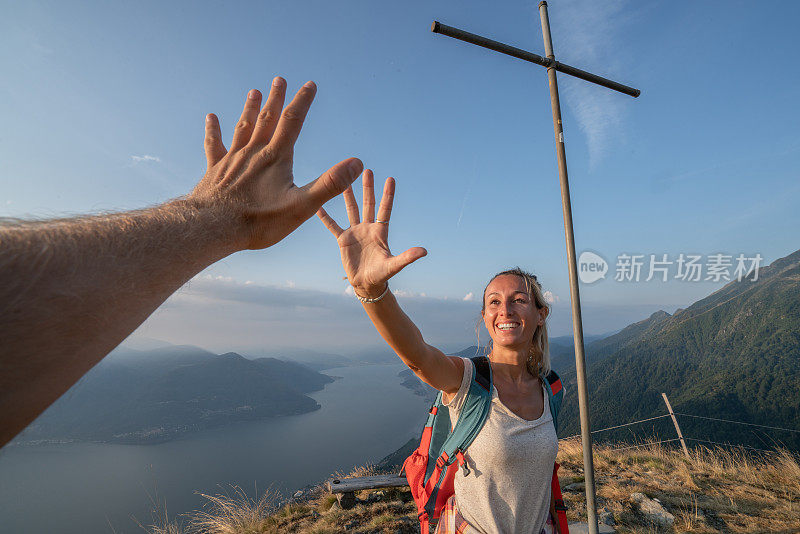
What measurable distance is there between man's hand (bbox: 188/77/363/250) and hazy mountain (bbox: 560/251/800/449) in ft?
129

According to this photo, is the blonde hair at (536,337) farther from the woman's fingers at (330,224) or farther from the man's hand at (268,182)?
the man's hand at (268,182)

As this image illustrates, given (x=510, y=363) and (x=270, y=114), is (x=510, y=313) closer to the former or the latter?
(x=510, y=363)

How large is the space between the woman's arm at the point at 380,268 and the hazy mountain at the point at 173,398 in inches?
4278

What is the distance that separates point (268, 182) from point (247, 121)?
0.32 metres

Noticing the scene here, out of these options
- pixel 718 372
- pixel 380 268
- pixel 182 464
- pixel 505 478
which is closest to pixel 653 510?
pixel 505 478

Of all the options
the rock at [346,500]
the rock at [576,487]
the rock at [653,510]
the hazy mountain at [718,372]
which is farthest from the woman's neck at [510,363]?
the hazy mountain at [718,372]

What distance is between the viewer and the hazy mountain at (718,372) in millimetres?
49219

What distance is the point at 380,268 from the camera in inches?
56.7

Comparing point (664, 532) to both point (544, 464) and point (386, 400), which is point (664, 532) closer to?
point (544, 464)

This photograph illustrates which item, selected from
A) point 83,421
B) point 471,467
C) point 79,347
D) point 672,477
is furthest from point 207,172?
point 83,421

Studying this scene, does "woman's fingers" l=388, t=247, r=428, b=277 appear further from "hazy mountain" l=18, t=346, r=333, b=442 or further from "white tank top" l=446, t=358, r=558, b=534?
"hazy mountain" l=18, t=346, r=333, b=442

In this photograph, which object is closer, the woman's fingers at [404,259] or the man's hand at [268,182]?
the man's hand at [268,182]

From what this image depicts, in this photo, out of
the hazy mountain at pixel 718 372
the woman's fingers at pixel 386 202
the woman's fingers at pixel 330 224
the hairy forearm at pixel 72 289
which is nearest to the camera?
the hairy forearm at pixel 72 289

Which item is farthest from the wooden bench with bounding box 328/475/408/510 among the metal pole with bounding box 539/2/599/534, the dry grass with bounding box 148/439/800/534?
the metal pole with bounding box 539/2/599/534
